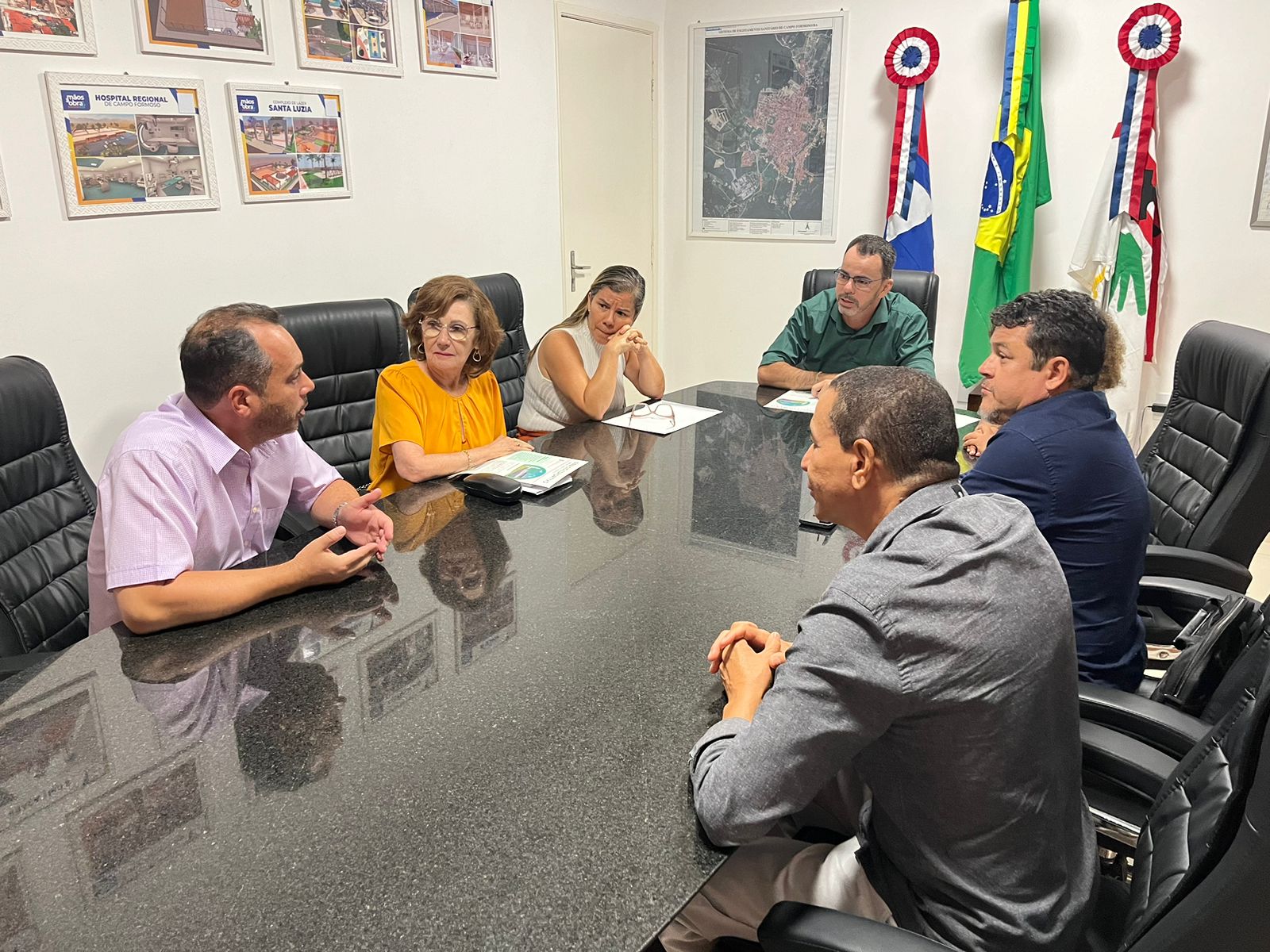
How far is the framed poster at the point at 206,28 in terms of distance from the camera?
271 cm

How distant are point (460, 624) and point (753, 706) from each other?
517mm

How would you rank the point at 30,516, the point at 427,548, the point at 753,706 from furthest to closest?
the point at 30,516 < the point at 427,548 < the point at 753,706

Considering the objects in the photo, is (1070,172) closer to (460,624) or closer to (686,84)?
(686,84)

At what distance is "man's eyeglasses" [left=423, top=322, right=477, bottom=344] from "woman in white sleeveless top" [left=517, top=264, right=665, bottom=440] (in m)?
0.45

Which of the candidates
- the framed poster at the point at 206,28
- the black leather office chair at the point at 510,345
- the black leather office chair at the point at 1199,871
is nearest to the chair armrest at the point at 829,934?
the black leather office chair at the point at 1199,871

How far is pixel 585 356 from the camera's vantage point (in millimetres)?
2830

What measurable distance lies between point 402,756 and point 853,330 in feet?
8.40

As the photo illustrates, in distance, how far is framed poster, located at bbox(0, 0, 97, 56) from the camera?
2402 mm

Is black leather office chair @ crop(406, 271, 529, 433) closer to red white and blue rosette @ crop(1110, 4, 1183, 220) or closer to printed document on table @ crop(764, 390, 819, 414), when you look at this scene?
printed document on table @ crop(764, 390, 819, 414)

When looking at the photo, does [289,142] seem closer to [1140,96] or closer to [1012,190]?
[1012,190]

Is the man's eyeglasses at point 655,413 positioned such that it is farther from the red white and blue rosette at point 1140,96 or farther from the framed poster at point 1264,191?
the framed poster at point 1264,191

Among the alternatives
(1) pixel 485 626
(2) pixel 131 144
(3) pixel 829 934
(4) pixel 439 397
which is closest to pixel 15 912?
(1) pixel 485 626

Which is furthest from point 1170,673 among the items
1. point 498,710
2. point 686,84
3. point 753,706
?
point 686,84

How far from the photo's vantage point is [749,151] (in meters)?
4.69
